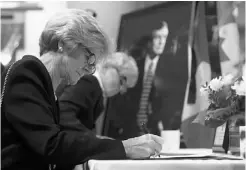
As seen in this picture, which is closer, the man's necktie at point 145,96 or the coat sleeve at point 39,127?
the coat sleeve at point 39,127

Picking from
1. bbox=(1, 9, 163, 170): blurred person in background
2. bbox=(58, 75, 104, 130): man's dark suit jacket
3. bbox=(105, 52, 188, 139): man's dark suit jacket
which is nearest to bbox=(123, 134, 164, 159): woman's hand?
bbox=(1, 9, 163, 170): blurred person in background

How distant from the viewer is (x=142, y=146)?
163 centimetres

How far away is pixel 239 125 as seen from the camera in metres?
1.90

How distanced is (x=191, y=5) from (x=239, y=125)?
1.96 meters

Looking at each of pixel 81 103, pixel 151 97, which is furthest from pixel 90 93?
pixel 151 97

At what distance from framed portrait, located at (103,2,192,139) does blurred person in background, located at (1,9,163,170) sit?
207cm

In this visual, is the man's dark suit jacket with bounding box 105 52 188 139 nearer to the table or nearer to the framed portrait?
the framed portrait

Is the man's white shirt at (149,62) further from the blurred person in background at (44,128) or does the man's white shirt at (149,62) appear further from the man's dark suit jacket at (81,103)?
the blurred person in background at (44,128)

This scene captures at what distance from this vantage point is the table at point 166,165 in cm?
155

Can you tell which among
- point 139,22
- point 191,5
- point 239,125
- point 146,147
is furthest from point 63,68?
point 139,22

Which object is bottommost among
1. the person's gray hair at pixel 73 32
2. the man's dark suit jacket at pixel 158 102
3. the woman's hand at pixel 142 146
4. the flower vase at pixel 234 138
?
the man's dark suit jacket at pixel 158 102

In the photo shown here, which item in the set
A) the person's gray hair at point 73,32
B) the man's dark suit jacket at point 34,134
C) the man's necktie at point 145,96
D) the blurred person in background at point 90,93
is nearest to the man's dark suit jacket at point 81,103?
the blurred person in background at point 90,93

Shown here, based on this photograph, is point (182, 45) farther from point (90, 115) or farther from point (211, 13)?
point (90, 115)

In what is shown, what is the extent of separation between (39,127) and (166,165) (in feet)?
1.37
